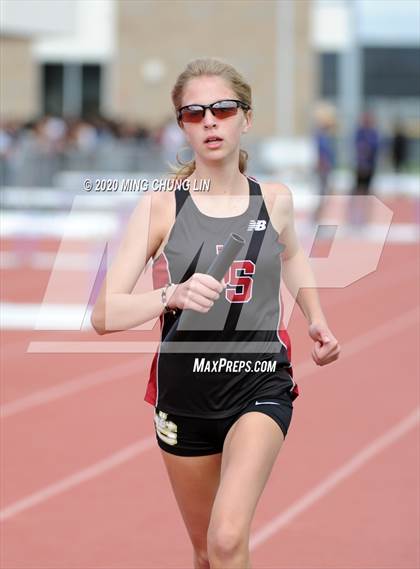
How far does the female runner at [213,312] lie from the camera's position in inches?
173

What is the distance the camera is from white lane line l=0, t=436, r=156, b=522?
720 centimetres

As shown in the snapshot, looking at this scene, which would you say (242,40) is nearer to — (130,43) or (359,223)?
(130,43)

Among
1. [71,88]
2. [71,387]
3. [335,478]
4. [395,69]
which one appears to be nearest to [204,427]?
[335,478]

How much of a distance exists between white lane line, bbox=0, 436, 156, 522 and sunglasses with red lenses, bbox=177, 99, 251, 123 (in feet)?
10.2

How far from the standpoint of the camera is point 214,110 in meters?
4.48

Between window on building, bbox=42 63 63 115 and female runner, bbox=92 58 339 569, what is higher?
female runner, bbox=92 58 339 569

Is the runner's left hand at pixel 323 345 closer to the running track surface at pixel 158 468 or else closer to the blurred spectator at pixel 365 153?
the running track surface at pixel 158 468

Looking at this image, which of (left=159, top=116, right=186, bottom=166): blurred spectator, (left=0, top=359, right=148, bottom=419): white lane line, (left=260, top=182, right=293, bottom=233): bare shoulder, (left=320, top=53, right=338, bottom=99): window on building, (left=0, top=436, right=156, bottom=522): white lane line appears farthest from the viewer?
(left=320, top=53, right=338, bottom=99): window on building

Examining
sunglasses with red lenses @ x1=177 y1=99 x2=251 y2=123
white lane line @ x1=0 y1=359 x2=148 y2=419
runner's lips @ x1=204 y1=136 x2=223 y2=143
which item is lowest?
white lane line @ x1=0 y1=359 x2=148 y2=419

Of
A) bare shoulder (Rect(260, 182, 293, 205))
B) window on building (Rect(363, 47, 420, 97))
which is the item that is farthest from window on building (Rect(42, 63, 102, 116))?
bare shoulder (Rect(260, 182, 293, 205))

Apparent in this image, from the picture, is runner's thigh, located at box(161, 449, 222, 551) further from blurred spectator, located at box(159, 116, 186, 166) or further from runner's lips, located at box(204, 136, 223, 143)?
blurred spectator, located at box(159, 116, 186, 166)

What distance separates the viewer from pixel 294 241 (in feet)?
15.4

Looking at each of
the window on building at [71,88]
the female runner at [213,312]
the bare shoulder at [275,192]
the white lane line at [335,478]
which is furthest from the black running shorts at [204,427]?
the window on building at [71,88]

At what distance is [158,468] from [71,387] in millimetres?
2741
